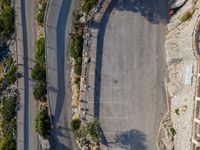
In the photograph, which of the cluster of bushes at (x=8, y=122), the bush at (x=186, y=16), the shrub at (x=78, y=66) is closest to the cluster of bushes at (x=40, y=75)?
the cluster of bushes at (x=8, y=122)

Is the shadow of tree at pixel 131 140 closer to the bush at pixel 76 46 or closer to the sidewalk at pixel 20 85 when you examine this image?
the bush at pixel 76 46

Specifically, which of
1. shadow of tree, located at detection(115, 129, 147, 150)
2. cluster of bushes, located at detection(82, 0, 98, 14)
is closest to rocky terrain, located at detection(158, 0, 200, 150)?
shadow of tree, located at detection(115, 129, 147, 150)

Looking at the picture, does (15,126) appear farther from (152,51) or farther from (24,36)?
(152,51)

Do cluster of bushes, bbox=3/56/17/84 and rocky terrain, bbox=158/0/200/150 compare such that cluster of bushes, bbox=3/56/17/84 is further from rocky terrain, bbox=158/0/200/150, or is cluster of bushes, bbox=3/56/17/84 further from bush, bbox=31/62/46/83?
rocky terrain, bbox=158/0/200/150

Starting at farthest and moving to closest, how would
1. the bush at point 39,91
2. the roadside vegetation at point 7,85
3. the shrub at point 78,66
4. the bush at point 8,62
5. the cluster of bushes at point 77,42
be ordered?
the bush at point 8,62
the roadside vegetation at point 7,85
the bush at point 39,91
the cluster of bushes at point 77,42
the shrub at point 78,66

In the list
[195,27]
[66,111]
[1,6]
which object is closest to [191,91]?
[195,27]

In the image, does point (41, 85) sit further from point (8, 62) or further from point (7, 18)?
point (7, 18)
